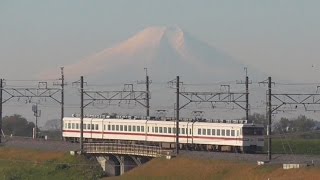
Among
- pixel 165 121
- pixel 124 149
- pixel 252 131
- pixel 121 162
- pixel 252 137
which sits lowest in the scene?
pixel 121 162

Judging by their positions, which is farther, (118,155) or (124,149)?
(118,155)

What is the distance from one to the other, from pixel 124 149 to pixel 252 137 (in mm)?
11211

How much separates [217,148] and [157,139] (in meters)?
7.22

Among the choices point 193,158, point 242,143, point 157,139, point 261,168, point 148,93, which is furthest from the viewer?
point 148,93

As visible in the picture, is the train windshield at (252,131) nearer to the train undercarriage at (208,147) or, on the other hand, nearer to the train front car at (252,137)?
the train front car at (252,137)

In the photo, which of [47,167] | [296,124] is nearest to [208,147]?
[47,167]

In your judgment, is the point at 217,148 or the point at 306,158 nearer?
the point at 306,158

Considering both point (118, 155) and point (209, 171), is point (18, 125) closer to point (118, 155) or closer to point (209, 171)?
point (118, 155)

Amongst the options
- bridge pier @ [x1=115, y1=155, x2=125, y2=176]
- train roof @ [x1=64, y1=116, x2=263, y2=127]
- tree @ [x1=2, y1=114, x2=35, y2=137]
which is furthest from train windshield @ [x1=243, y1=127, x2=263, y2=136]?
tree @ [x1=2, y1=114, x2=35, y2=137]

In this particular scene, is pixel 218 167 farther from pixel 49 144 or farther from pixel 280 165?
pixel 49 144

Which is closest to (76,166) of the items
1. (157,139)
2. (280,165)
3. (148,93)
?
(157,139)

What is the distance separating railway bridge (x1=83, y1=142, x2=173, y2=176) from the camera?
7475 centimetres

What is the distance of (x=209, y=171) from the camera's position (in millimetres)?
62125

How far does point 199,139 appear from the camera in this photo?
77500 millimetres
